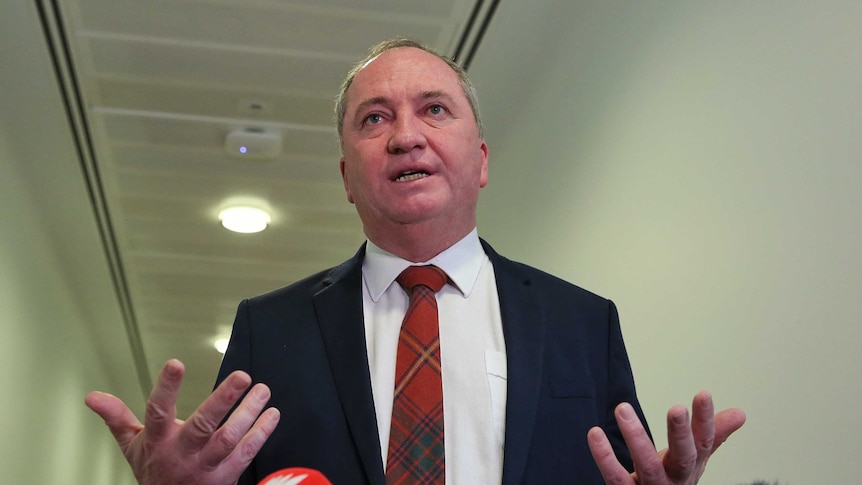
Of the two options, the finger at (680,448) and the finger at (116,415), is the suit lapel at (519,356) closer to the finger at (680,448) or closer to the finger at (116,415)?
the finger at (680,448)

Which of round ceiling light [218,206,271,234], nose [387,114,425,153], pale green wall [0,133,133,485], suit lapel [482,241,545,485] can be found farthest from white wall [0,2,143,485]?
suit lapel [482,241,545,485]

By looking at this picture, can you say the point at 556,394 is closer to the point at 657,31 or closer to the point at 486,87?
the point at 657,31

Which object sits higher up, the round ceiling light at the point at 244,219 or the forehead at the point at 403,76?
the round ceiling light at the point at 244,219

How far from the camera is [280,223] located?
4879mm

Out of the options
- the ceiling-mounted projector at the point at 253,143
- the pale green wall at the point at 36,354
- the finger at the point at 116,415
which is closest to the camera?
the finger at the point at 116,415

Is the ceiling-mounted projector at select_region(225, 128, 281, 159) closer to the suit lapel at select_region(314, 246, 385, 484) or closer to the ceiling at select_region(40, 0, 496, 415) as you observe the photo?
the ceiling at select_region(40, 0, 496, 415)

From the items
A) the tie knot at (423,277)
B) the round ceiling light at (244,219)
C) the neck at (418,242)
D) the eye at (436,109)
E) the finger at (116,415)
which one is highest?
the round ceiling light at (244,219)

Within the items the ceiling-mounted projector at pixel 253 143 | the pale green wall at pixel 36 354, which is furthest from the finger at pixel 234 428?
the pale green wall at pixel 36 354

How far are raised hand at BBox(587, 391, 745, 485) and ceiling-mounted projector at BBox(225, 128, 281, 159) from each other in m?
3.07

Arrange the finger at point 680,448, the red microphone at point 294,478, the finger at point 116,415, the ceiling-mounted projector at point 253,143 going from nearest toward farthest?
1. the red microphone at point 294,478
2. the finger at point 680,448
3. the finger at point 116,415
4. the ceiling-mounted projector at point 253,143

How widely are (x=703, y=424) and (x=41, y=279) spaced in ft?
14.0

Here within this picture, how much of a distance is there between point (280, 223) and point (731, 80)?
3.26 metres

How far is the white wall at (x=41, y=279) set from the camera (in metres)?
3.49

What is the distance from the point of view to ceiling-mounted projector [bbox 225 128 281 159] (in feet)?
12.8
